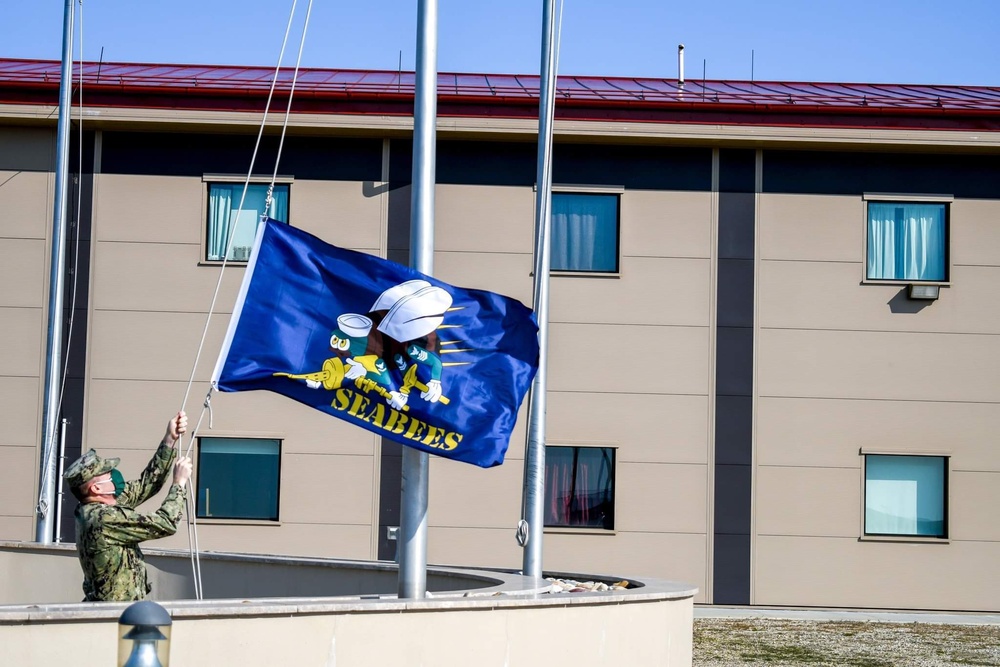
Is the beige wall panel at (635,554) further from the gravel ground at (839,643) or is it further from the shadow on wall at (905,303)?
the shadow on wall at (905,303)

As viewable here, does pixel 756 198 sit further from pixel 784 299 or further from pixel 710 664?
pixel 710 664

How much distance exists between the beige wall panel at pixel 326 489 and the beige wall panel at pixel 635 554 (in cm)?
288

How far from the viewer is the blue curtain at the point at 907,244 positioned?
20234 mm

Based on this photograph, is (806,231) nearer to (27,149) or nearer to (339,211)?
(339,211)

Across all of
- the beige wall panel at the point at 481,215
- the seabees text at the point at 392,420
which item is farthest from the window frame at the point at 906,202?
the seabees text at the point at 392,420

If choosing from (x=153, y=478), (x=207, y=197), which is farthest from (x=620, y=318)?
(x=153, y=478)

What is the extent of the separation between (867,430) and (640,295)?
13.2 feet

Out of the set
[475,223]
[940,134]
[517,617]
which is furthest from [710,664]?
[940,134]

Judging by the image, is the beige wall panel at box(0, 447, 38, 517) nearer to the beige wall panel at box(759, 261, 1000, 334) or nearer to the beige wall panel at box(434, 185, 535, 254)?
the beige wall panel at box(434, 185, 535, 254)

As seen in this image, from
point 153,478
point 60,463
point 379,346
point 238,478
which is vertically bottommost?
point 238,478

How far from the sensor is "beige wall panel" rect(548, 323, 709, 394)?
1973 centimetres

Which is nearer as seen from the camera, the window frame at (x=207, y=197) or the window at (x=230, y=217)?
the window frame at (x=207, y=197)

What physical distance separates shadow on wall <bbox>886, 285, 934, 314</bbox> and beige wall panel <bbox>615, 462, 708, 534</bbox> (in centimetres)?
386

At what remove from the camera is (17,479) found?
19484mm
